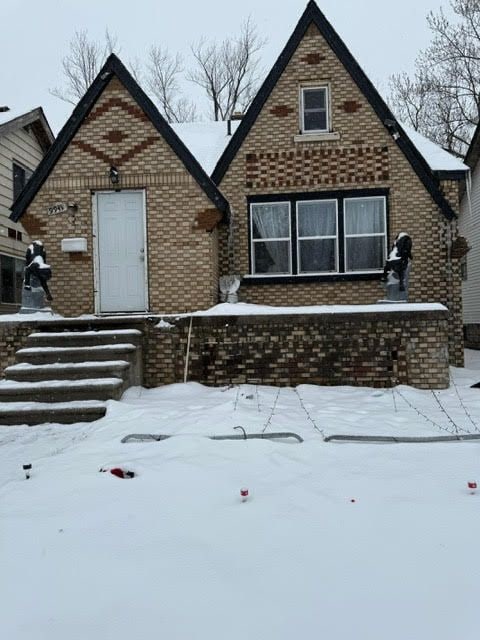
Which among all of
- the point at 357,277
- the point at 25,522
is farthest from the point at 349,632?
the point at 357,277

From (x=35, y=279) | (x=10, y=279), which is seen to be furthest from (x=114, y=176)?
(x=10, y=279)

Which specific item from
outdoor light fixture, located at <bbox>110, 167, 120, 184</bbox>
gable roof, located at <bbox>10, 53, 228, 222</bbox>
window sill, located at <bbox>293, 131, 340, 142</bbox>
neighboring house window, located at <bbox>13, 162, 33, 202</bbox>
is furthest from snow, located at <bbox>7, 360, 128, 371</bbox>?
neighboring house window, located at <bbox>13, 162, 33, 202</bbox>

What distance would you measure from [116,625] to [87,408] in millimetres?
4377

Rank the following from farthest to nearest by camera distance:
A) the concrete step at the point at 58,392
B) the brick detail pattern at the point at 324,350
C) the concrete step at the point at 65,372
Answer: the brick detail pattern at the point at 324,350
the concrete step at the point at 65,372
the concrete step at the point at 58,392

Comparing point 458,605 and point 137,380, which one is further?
point 137,380

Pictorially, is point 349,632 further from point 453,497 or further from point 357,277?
point 357,277

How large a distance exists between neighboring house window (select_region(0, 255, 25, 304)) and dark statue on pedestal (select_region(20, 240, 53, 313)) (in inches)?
231

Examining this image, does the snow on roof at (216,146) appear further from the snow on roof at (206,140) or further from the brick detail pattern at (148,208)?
the brick detail pattern at (148,208)

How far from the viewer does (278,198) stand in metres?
11.0

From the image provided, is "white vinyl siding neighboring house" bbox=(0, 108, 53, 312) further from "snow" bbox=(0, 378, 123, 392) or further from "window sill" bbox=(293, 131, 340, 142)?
"window sill" bbox=(293, 131, 340, 142)

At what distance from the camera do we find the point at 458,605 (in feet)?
7.54

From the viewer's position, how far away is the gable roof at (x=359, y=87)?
1066cm

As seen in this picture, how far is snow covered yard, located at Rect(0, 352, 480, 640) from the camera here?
2254 mm

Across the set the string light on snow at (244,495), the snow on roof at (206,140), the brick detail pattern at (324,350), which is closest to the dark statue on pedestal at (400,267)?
the brick detail pattern at (324,350)
